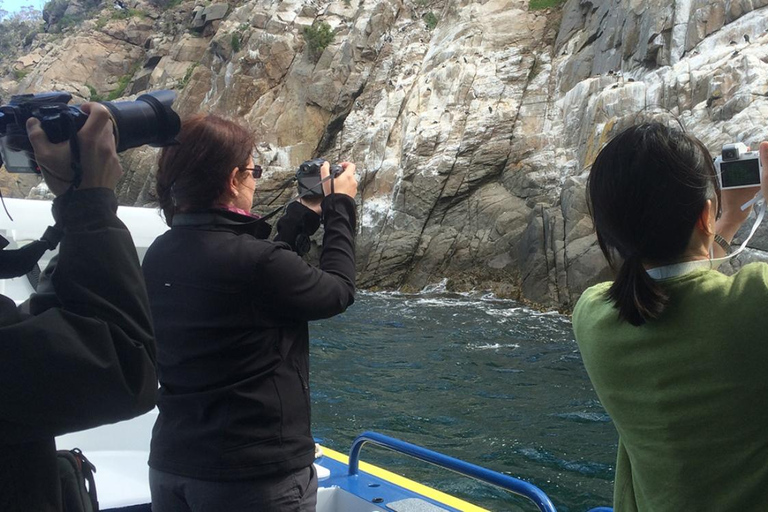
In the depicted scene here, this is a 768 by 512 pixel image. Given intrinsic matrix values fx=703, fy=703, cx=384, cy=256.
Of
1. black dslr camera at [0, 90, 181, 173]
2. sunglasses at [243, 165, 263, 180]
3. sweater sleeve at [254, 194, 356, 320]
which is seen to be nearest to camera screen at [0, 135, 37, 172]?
black dslr camera at [0, 90, 181, 173]

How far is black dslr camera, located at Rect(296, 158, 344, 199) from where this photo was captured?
2.10m

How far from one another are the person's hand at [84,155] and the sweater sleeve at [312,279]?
592 millimetres

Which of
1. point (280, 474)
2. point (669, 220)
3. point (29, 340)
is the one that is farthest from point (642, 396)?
point (29, 340)

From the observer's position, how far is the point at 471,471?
95.4 inches

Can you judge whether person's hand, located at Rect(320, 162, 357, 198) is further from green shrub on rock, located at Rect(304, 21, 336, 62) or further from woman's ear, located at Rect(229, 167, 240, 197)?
green shrub on rock, located at Rect(304, 21, 336, 62)

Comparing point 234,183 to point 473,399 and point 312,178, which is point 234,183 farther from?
point 473,399

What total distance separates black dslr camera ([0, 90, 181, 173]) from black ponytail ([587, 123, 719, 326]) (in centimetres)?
86

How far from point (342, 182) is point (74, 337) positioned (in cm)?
118

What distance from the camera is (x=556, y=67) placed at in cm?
1856

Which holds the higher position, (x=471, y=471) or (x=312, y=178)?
(x=312, y=178)

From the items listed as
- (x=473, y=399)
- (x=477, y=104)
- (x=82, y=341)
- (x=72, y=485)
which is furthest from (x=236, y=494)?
(x=477, y=104)

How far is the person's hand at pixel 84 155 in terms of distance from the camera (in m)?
1.13

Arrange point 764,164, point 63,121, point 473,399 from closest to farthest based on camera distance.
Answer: point 63,121
point 764,164
point 473,399

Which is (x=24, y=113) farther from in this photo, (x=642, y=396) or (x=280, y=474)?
(x=642, y=396)
